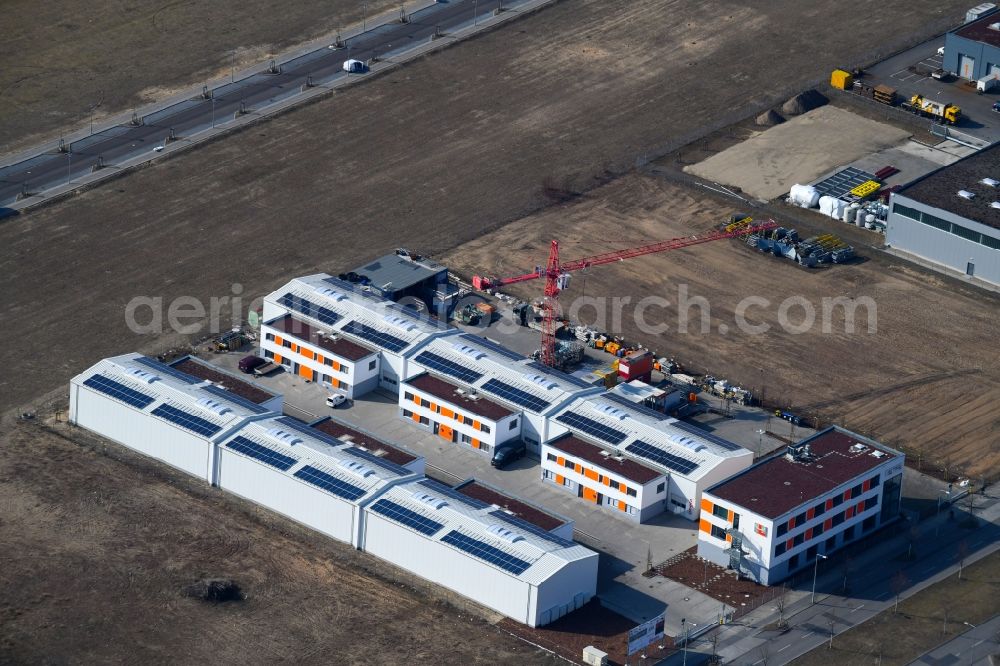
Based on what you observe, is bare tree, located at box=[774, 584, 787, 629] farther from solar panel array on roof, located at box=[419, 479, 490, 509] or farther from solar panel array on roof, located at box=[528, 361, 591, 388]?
solar panel array on roof, located at box=[528, 361, 591, 388]

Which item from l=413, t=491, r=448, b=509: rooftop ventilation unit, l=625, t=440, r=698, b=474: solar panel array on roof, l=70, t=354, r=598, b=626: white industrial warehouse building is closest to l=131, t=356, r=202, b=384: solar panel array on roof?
l=70, t=354, r=598, b=626: white industrial warehouse building

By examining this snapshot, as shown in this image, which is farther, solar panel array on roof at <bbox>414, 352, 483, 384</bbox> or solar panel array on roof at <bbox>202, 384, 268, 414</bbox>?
solar panel array on roof at <bbox>414, 352, 483, 384</bbox>

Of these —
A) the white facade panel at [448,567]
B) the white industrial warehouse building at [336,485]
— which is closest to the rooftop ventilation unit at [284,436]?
the white industrial warehouse building at [336,485]

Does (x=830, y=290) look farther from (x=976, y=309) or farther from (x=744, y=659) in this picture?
(x=744, y=659)

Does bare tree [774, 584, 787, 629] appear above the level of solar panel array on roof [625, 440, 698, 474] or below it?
below

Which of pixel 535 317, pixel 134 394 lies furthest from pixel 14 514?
pixel 535 317

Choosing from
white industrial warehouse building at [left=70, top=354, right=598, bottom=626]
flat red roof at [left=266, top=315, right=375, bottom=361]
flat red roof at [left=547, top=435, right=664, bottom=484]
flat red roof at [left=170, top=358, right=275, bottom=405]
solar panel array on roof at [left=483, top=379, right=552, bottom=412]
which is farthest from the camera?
flat red roof at [left=266, top=315, right=375, bottom=361]

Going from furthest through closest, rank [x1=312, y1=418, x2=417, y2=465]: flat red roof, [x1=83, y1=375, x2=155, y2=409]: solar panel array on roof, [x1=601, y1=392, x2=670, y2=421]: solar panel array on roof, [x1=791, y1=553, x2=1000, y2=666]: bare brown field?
[x1=601, y1=392, x2=670, y2=421]: solar panel array on roof < [x1=83, y1=375, x2=155, y2=409]: solar panel array on roof < [x1=312, y1=418, x2=417, y2=465]: flat red roof < [x1=791, y1=553, x2=1000, y2=666]: bare brown field
